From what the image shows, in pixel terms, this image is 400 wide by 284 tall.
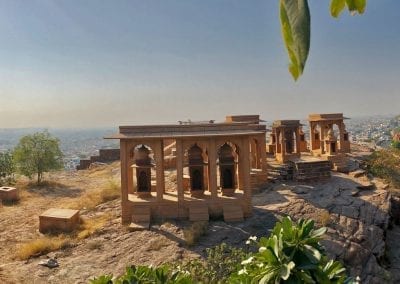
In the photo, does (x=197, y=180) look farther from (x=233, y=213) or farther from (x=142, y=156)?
(x=142, y=156)

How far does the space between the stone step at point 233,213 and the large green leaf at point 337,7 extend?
33.3 feet

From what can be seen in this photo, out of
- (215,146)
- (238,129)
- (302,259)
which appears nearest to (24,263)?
(215,146)

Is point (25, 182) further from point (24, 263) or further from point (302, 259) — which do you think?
point (302, 259)

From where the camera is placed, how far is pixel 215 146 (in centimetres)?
1165

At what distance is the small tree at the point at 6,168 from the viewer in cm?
1836

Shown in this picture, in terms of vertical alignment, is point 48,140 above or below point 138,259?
above

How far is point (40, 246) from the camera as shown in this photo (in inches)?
393

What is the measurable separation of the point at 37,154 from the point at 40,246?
10058 millimetres

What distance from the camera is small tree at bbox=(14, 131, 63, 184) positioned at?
18.7m

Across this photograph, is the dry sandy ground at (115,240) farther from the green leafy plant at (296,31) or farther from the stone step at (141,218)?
the green leafy plant at (296,31)

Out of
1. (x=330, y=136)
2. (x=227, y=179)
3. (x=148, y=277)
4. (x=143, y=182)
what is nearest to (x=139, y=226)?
(x=143, y=182)

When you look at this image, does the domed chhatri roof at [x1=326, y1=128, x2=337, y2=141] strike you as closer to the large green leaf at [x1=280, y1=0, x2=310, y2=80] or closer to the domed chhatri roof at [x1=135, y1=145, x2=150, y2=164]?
the domed chhatri roof at [x1=135, y1=145, x2=150, y2=164]

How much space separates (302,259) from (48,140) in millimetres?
18218

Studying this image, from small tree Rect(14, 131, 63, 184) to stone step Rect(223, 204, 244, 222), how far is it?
11.6 meters
